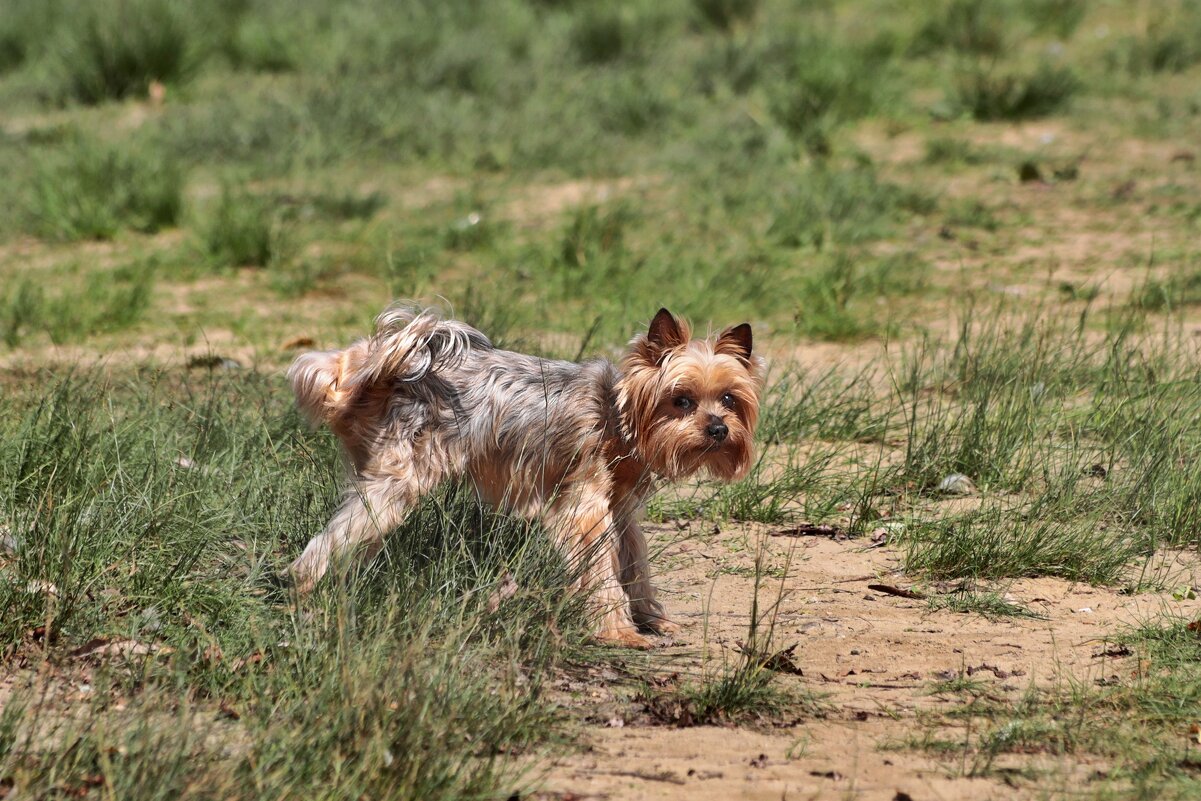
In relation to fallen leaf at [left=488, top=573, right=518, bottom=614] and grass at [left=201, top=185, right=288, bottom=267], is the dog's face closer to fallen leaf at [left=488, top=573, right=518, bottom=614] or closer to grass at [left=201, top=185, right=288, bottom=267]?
fallen leaf at [left=488, top=573, right=518, bottom=614]

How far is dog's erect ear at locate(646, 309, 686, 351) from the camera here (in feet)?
17.4

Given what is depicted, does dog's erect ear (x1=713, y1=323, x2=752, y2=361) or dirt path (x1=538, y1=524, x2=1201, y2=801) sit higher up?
dog's erect ear (x1=713, y1=323, x2=752, y2=361)

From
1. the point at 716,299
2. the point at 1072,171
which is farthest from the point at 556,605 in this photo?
the point at 1072,171

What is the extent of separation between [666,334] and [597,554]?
810mm

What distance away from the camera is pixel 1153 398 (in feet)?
23.1

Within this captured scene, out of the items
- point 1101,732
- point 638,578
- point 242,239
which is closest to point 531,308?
point 242,239

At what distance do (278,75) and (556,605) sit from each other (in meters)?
11.4

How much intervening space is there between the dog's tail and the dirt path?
1.28 metres

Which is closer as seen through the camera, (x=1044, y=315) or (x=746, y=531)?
(x=746, y=531)

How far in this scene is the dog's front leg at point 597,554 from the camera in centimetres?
507

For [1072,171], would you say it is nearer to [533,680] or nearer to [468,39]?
[468,39]

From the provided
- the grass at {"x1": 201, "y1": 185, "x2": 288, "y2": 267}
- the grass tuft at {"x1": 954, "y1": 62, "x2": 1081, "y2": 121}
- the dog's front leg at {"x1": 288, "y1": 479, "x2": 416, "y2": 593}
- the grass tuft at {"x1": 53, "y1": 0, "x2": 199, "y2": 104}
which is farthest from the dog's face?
the grass tuft at {"x1": 53, "y1": 0, "x2": 199, "y2": 104}

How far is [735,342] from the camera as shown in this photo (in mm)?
5477

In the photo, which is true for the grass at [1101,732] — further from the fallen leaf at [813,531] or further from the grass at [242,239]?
the grass at [242,239]
